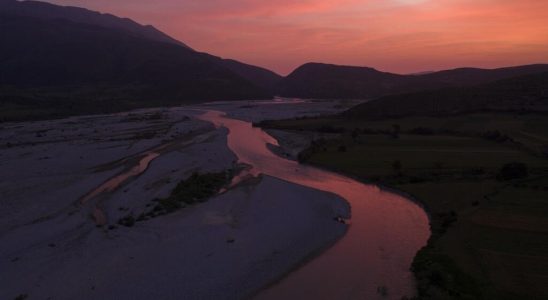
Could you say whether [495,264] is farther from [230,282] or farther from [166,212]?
[166,212]

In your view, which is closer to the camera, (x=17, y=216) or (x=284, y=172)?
(x=17, y=216)

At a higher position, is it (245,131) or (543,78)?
(543,78)

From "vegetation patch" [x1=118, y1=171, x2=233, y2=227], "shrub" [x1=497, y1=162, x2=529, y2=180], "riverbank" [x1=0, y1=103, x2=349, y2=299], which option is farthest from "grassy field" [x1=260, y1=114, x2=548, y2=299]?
"vegetation patch" [x1=118, y1=171, x2=233, y2=227]

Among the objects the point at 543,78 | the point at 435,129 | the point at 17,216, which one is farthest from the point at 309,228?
the point at 543,78

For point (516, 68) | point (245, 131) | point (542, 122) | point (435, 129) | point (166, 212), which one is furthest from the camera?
point (516, 68)

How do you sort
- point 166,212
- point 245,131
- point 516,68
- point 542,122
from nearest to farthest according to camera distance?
point 166,212 < point 542,122 < point 245,131 < point 516,68

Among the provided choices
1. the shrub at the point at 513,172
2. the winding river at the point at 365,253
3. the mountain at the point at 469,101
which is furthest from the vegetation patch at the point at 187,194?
the mountain at the point at 469,101
